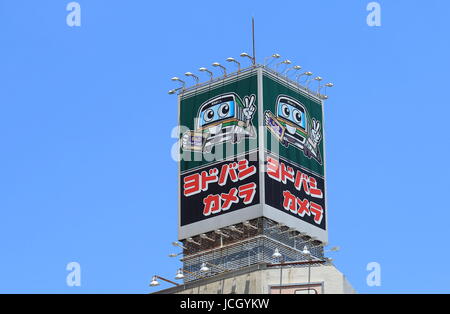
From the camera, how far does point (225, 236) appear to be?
110 m

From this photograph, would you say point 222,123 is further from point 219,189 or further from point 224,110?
point 219,189

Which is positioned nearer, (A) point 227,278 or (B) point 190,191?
(A) point 227,278

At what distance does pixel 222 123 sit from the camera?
370 feet

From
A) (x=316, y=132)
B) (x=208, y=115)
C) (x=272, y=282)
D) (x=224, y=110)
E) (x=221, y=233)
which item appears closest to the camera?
(x=272, y=282)

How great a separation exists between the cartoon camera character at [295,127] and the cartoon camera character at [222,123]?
1694 millimetres

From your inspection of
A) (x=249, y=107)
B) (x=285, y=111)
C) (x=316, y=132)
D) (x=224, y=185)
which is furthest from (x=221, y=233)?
(x=316, y=132)

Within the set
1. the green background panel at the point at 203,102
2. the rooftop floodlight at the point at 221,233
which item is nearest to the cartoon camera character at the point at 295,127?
the green background panel at the point at 203,102

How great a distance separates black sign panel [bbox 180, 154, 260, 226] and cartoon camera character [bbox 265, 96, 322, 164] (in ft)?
12.3

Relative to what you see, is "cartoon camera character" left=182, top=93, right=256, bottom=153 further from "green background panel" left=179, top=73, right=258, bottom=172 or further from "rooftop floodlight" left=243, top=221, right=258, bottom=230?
"rooftop floodlight" left=243, top=221, right=258, bottom=230

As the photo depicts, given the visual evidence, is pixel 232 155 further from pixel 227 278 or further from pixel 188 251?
pixel 227 278

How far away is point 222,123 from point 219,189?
5570 millimetres

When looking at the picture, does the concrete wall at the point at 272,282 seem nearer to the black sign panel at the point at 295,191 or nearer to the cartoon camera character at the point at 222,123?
the black sign panel at the point at 295,191
